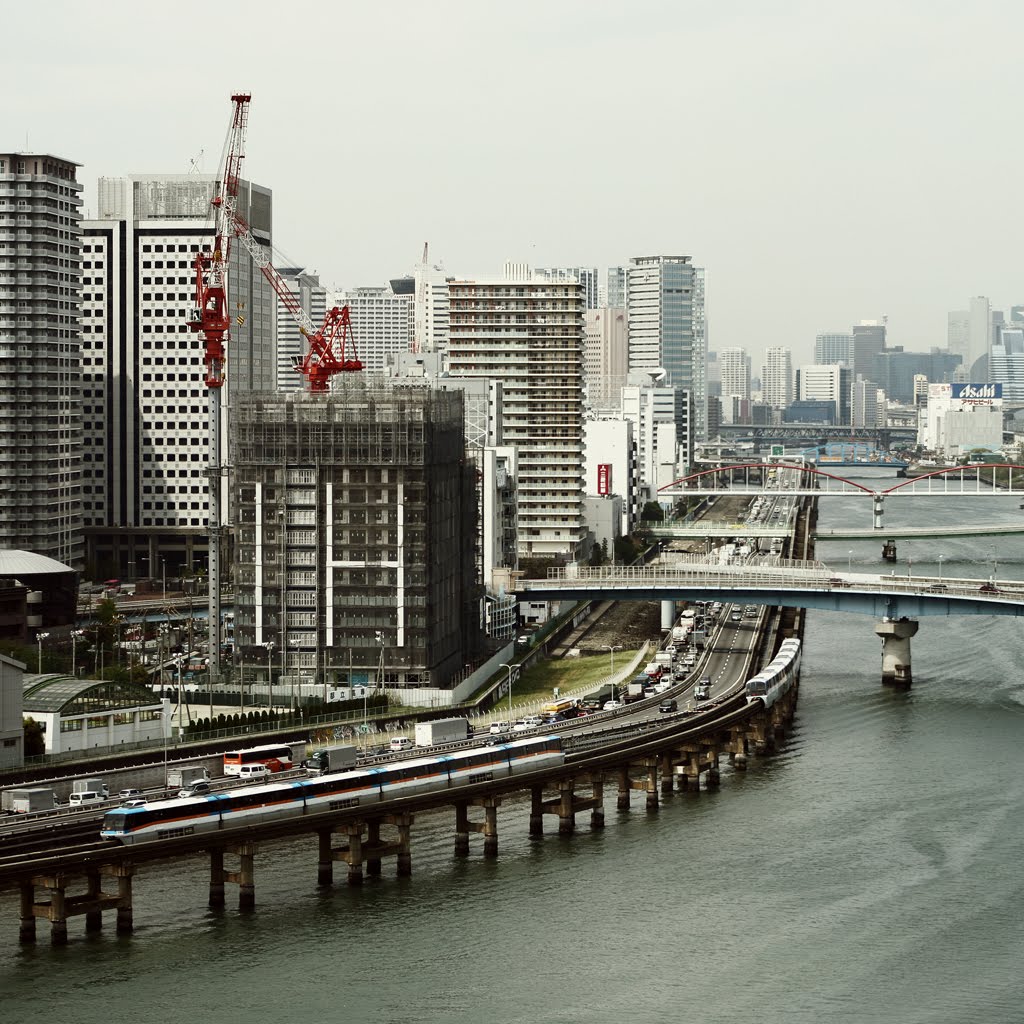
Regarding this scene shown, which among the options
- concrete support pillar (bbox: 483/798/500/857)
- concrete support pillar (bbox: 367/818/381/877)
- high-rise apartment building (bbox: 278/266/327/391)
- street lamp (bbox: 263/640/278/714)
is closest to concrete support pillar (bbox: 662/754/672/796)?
concrete support pillar (bbox: 483/798/500/857)

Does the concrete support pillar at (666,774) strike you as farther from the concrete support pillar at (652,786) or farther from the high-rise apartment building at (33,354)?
the high-rise apartment building at (33,354)

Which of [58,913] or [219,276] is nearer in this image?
[58,913]

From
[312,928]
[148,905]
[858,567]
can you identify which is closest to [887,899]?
[312,928]

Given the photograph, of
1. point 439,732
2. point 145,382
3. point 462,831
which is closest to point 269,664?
point 439,732

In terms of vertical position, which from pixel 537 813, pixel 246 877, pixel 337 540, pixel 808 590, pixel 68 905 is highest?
pixel 337 540

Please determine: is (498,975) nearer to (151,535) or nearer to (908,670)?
(908,670)

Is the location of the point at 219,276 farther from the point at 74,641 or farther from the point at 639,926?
the point at 639,926
